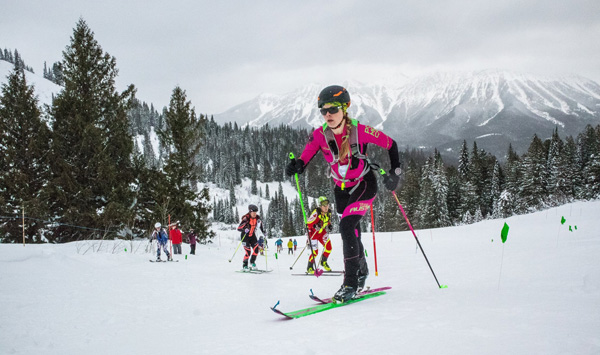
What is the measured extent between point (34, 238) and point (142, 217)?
490cm

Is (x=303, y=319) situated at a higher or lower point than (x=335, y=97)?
lower

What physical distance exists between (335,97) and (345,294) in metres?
2.44

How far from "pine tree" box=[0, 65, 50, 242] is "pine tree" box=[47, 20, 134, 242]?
78 centimetres

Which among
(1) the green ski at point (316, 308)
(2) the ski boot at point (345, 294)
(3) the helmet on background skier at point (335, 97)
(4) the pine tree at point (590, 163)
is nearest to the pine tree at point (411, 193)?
(4) the pine tree at point (590, 163)

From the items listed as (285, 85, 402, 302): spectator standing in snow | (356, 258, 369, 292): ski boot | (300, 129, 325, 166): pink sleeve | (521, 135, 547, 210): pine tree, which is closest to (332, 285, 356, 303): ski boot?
(285, 85, 402, 302): spectator standing in snow

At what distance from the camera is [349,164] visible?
415 cm

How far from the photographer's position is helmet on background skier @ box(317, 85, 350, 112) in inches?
163

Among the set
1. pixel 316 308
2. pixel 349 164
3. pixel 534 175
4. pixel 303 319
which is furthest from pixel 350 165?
pixel 534 175

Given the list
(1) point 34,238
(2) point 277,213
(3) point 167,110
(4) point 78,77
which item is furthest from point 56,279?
(2) point 277,213

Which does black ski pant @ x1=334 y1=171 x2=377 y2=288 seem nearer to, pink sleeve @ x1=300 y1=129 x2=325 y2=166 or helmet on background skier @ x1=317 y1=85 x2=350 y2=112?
pink sleeve @ x1=300 y1=129 x2=325 y2=166

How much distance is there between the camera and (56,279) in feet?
18.7

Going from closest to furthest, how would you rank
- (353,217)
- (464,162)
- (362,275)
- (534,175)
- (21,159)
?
(353,217) < (362,275) < (21,159) < (534,175) < (464,162)

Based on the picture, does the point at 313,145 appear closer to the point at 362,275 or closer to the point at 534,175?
the point at 362,275

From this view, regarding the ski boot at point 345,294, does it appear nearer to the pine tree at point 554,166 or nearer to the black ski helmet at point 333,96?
the black ski helmet at point 333,96
